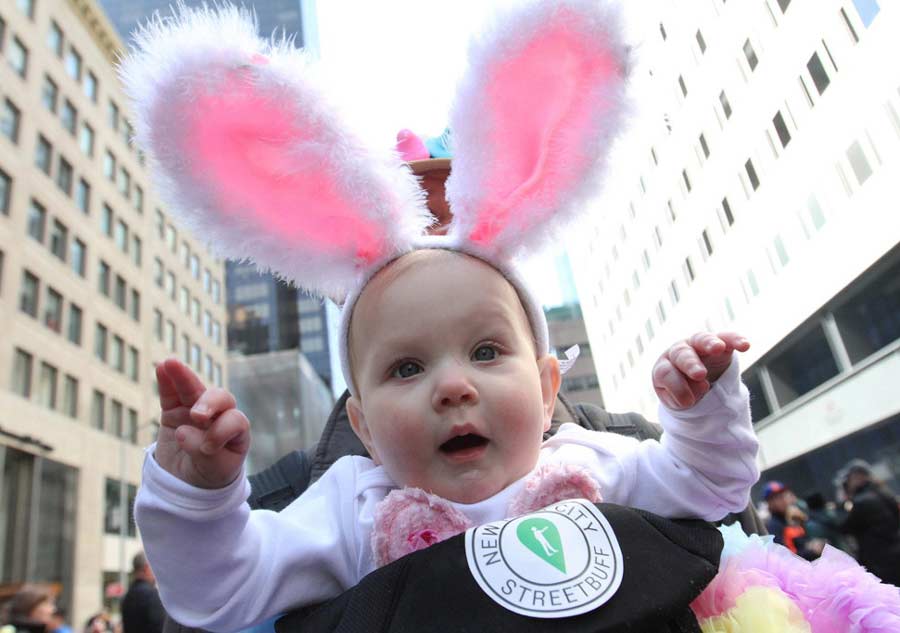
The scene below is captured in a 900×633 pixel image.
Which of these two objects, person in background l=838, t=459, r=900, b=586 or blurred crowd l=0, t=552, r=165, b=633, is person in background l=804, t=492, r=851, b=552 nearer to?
person in background l=838, t=459, r=900, b=586

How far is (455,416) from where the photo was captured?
106 centimetres

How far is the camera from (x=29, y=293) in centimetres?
1791

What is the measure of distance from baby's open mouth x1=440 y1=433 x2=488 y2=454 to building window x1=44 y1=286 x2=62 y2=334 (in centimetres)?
2064

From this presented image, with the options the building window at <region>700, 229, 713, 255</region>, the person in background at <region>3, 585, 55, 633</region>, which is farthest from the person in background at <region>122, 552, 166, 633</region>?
the building window at <region>700, 229, 713, 255</region>

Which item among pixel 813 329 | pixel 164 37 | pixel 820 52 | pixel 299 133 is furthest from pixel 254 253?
pixel 813 329

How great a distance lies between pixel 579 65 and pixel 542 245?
33 centimetres

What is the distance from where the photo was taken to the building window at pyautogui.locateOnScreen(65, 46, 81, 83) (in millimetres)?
21622

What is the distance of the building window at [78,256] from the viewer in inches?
803

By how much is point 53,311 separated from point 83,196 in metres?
4.65

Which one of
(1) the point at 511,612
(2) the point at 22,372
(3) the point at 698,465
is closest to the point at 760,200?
(3) the point at 698,465

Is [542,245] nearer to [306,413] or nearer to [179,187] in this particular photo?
[179,187]

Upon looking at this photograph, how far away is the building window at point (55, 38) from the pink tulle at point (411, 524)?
962 inches

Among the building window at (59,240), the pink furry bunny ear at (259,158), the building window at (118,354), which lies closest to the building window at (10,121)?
the building window at (59,240)

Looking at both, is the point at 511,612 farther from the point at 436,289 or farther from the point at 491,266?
the point at 491,266
